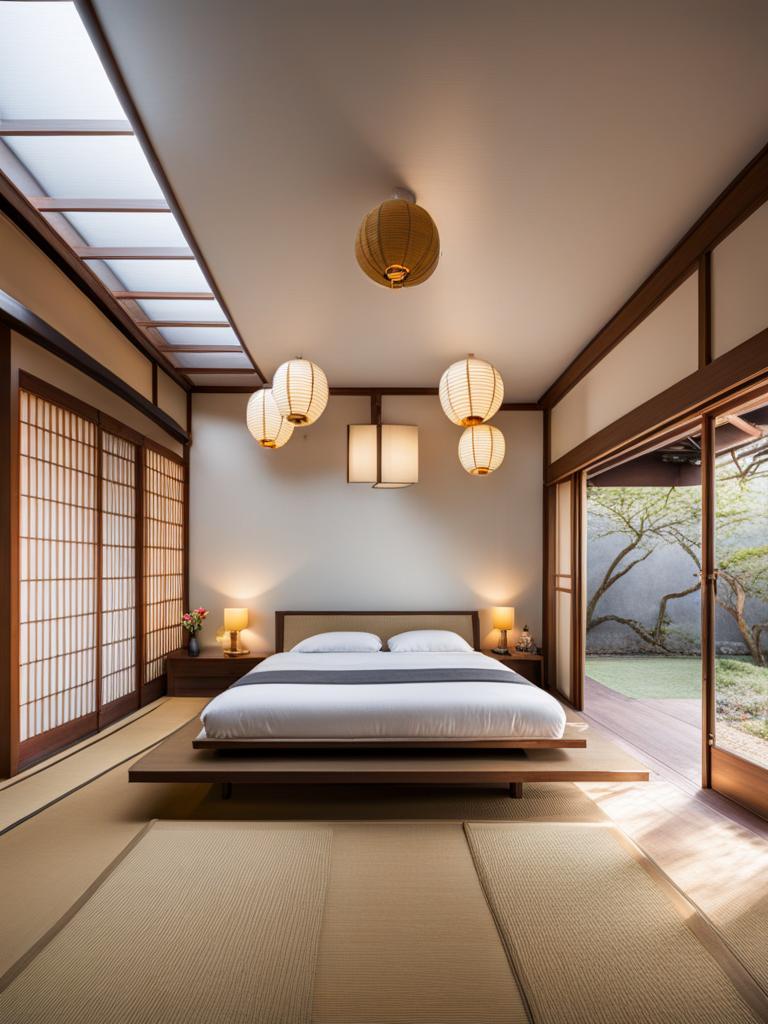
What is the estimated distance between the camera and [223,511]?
5.78m

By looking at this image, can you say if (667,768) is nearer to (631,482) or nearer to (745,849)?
(745,849)

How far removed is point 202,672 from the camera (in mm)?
5262

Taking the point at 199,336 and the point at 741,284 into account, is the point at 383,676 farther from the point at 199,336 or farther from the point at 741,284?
the point at 199,336

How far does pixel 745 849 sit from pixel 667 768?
1.02 m

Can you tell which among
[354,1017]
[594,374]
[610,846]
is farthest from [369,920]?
[594,374]

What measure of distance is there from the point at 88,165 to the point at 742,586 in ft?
12.3

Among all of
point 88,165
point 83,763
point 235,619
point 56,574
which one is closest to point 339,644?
point 235,619

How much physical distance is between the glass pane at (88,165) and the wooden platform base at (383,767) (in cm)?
277

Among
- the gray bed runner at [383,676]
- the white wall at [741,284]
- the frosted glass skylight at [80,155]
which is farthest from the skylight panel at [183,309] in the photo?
the white wall at [741,284]

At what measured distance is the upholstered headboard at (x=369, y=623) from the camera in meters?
5.50

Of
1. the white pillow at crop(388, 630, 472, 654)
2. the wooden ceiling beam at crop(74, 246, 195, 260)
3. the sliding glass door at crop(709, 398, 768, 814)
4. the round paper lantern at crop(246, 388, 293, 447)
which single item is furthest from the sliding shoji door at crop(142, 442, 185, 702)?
the sliding glass door at crop(709, 398, 768, 814)

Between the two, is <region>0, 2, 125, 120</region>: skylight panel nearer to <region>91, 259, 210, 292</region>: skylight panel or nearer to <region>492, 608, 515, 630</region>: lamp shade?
<region>91, 259, 210, 292</region>: skylight panel

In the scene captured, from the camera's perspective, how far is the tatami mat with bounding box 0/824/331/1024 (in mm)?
1550

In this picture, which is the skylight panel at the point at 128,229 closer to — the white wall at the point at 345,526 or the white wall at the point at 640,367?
the white wall at the point at 345,526
